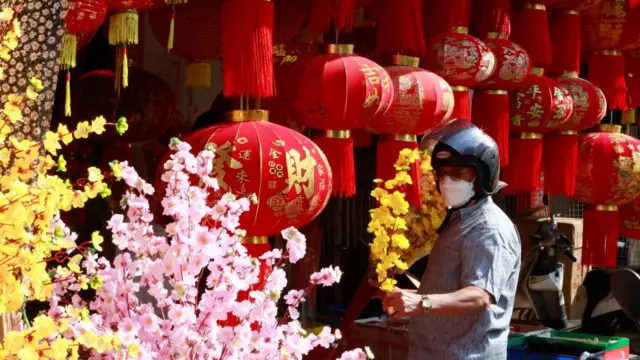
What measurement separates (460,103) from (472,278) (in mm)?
1570

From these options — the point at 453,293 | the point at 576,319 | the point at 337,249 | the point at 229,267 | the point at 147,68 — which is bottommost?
the point at 576,319

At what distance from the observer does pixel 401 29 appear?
377cm

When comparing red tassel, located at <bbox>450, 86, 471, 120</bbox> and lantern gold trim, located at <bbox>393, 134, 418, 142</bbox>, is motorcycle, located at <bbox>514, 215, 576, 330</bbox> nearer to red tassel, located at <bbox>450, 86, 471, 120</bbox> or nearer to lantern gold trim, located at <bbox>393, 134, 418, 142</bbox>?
red tassel, located at <bbox>450, 86, 471, 120</bbox>

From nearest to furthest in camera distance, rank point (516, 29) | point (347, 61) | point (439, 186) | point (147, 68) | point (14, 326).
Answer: point (14, 326) → point (439, 186) → point (347, 61) → point (147, 68) → point (516, 29)

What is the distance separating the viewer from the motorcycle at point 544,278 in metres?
5.38

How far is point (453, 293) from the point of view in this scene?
260 cm

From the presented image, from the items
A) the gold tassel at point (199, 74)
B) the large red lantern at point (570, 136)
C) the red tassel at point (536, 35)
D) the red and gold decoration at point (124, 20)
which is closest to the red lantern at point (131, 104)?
the gold tassel at point (199, 74)

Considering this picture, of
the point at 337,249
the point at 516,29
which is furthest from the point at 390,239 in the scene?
the point at 337,249

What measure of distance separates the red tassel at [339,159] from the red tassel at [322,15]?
0.45 m

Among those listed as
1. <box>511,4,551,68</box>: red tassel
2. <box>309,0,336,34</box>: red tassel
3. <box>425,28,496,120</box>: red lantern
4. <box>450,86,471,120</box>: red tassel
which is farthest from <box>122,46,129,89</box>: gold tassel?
<box>511,4,551,68</box>: red tassel

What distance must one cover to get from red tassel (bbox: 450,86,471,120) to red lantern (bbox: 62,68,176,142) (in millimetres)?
1198

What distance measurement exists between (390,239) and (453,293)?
9.0 inches

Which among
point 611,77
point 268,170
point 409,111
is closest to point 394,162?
point 409,111

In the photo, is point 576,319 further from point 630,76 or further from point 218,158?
point 218,158
